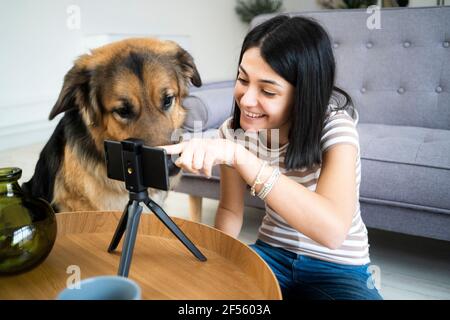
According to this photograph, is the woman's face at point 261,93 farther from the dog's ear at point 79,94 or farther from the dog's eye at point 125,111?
the dog's ear at point 79,94

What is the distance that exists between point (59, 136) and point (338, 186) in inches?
36.8

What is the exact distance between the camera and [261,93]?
2.86 feet

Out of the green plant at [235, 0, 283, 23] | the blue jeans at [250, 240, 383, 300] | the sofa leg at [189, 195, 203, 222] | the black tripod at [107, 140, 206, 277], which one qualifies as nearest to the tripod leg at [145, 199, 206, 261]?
the black tripod at [107, 140, 206, 277]

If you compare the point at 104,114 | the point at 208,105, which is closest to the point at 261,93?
the point at 104,114

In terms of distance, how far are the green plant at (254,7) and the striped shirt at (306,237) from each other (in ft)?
14.1

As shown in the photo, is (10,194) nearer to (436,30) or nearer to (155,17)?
(436,30)

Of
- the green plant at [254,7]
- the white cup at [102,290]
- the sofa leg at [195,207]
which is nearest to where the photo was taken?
the white cup at [102,290]

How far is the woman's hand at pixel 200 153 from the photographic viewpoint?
0.65 m

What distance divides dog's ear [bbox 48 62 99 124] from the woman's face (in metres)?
0.55

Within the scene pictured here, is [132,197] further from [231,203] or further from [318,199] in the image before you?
[231,203]

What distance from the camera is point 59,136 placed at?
1.29 meters

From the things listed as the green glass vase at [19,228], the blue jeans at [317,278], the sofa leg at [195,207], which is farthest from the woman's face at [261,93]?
the sofa leg at [195,207]

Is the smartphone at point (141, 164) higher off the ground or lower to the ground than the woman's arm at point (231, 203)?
higher

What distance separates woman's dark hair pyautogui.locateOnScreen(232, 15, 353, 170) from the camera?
86 cm
